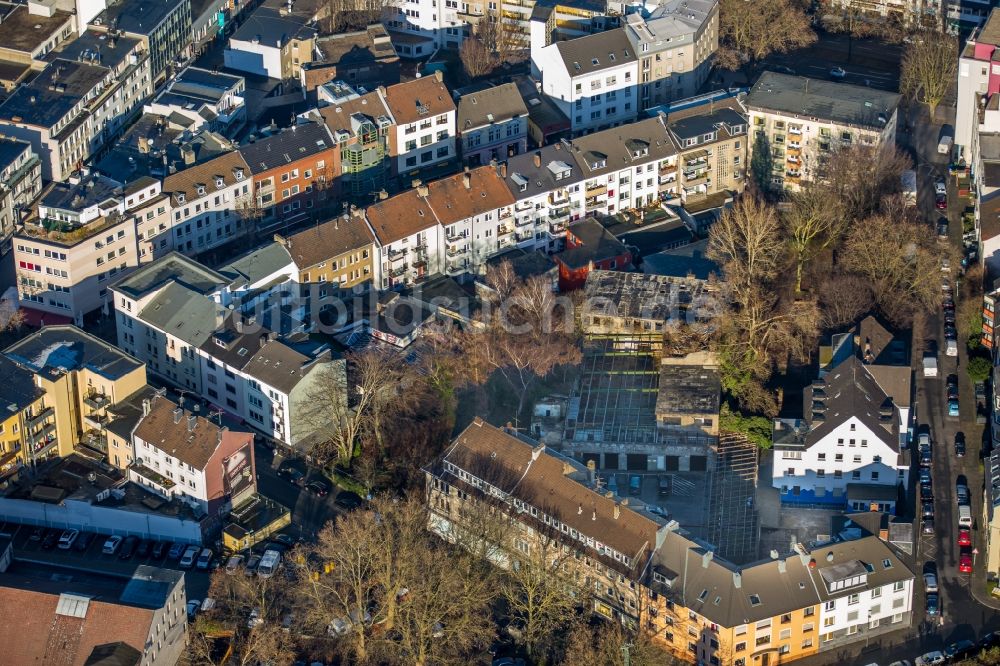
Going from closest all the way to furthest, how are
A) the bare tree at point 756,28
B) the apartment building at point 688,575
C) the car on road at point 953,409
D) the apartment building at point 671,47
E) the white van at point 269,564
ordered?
1. the apartment building at point 688,575
2. the white van at point 269,564
3. the car on road at point 953,409
4. the apartment building at point 671,47
5. the bare tree at point 756,28

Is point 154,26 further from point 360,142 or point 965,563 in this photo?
point 965,563

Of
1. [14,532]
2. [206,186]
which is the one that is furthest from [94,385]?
[206,186]

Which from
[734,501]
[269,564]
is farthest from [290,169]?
[734,501]

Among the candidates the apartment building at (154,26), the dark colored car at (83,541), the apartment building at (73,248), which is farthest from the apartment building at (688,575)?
the apartment building at (154,26)

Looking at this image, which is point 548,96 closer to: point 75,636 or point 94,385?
point 94,385

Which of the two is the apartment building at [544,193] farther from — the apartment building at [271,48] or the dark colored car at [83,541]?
the dark colored car at [83,541]

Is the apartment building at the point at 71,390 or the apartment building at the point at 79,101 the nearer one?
the apartment building at the point at 71,390
